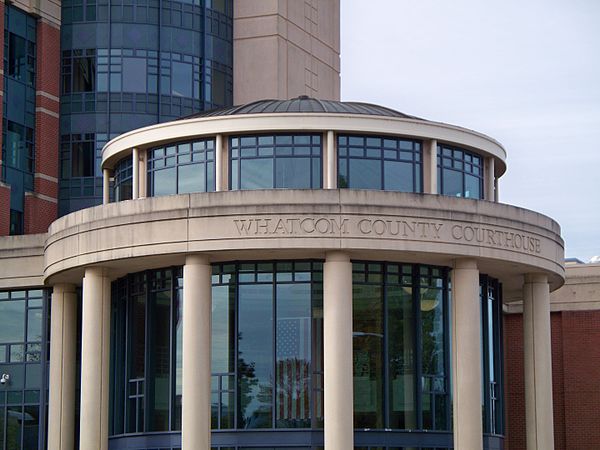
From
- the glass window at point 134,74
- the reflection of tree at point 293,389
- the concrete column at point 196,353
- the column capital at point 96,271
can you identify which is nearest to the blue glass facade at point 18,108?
the glass window at point 134,74

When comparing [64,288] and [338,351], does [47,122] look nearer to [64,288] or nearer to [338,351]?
[64,288]

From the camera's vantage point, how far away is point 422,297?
41.9m

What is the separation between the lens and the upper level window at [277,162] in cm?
4162

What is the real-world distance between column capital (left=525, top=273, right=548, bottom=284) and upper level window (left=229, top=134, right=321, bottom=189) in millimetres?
7662

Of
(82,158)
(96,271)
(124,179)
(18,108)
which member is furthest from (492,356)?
(18,108)

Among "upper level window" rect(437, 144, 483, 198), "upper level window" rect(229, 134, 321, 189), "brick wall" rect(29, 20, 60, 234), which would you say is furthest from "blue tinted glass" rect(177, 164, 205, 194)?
"brick wall" rect(29, 20, 60, 234)

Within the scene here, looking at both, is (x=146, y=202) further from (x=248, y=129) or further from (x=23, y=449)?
(x=23, y=449)

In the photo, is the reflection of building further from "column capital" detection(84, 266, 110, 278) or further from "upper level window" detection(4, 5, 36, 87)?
"upper level window" detection(4, 5, 36, 87)

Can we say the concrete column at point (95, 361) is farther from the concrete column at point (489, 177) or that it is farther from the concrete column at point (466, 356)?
the concrete column at point (489, 177)

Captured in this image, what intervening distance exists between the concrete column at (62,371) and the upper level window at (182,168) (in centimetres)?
530

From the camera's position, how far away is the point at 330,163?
41406mm

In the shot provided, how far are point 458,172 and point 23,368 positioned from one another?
16500mm

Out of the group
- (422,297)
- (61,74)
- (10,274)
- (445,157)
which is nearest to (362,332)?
(422,297)

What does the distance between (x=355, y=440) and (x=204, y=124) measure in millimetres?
10433
